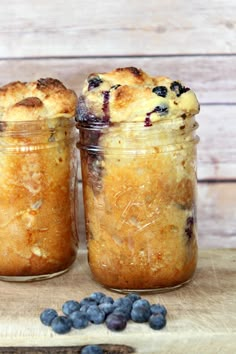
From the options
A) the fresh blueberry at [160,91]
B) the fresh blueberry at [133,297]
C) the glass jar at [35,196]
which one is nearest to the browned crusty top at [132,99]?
the fresh blueberry at [160,91]

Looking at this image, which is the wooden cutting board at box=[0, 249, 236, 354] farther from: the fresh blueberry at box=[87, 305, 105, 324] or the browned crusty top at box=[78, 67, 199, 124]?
the browned crusty top at box=[78, 67, 199, 124]

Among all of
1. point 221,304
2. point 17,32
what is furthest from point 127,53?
point 221,304

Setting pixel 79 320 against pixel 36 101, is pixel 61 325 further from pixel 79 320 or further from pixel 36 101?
pixel 36 101

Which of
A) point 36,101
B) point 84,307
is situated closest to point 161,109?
point 36,101

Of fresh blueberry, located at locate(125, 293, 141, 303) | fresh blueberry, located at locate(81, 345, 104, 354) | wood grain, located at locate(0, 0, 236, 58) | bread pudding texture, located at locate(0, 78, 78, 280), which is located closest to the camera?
fresh blueberry, located at locate(81, 345, 104, 354)

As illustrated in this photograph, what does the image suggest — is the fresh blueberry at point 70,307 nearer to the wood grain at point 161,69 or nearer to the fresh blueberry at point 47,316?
the fresh blueberry at point 47,316

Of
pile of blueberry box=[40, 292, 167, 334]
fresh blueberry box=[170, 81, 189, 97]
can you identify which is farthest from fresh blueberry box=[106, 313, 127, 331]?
fresh blueberry box=[170, 81, 189, 97]

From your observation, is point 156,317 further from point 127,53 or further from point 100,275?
point 127,53
